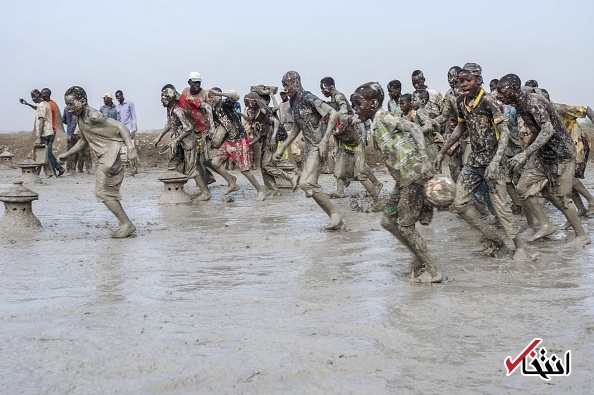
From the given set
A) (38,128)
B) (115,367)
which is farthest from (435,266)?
(38,128)

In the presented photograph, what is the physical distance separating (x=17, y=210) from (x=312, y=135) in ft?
12.0

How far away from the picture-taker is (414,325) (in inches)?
191

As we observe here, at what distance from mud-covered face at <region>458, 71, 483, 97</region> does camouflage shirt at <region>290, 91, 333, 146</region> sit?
2444 mm

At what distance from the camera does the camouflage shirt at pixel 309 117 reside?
9000 millimetres

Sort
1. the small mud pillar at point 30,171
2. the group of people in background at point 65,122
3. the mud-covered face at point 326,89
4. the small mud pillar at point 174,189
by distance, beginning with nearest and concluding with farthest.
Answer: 1. the mud-covered face at point 326,89
2. the small mud pillar at point 174,189
3. the small mud pillar at point 30,171
4. the group of people in background at point 65,122

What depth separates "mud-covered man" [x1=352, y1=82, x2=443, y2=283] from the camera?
234 inches

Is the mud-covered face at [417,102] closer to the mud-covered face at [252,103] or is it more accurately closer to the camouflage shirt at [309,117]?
the camouflage shirt at [309,117]

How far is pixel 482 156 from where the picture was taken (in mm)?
6918

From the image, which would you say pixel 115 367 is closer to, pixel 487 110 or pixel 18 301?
pixel 18 301

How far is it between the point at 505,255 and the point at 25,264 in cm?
448

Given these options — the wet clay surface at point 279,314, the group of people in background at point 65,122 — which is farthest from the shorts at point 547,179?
the group of people in background at point 65,122

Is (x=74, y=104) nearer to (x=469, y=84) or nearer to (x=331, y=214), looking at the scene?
(x=331, y=214)

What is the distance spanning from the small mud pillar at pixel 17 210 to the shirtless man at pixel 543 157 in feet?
18.4

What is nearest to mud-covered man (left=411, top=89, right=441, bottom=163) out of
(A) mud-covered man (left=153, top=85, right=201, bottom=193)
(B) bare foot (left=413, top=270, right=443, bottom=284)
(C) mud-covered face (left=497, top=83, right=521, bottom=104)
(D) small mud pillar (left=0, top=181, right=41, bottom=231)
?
(C) mud-covered face (left=497, top=83, right=521, bottom=104)
